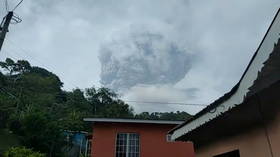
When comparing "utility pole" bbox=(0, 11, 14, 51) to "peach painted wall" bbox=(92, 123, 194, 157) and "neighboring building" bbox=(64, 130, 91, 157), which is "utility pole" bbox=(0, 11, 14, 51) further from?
"neighboring building" bbox=(64, 130, 91, 157)

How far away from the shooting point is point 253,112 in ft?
11.0

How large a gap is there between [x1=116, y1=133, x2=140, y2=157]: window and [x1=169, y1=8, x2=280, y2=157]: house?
8.91 m

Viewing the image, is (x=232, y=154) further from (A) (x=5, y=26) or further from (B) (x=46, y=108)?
(B) (x=46, y=108)

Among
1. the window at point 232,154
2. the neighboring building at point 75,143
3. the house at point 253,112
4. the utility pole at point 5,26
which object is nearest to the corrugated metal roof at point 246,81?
the house at point 253,112

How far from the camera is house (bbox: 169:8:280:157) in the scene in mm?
2512

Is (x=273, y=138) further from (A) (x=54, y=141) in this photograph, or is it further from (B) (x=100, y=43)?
(A) (x=54, y=141)

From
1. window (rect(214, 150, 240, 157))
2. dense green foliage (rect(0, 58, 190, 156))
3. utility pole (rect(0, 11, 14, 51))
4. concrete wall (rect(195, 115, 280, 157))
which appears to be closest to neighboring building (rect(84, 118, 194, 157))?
dense green foliage (rect(0, 58, 190, 156))

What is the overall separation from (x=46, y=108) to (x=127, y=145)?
26.0 metres

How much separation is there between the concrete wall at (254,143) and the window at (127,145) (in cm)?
883

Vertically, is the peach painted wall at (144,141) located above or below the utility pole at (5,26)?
below

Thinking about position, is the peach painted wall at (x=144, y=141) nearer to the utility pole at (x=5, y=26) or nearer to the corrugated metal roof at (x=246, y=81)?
the utility pole at (x=5, y=26)

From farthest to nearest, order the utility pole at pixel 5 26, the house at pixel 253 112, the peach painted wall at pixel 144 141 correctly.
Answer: the peach painted wall at pixel 144 141 < the utility pole at pixel 5 26 < the house at pixel 253 112

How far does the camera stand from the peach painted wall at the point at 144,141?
13.1m

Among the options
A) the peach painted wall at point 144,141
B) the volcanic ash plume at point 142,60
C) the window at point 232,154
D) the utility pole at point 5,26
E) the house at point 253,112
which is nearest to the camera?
the house at point 253,112
